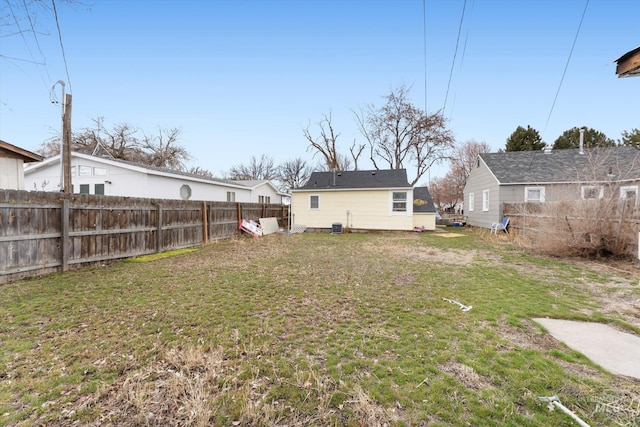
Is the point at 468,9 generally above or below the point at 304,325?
above

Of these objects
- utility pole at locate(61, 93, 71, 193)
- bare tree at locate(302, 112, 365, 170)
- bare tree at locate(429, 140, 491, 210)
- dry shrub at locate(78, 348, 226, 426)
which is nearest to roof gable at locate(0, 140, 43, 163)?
utility pole at locate(61, 93, 71, 193)

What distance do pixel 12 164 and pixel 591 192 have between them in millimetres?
17405

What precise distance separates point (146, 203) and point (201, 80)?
31.7 ft

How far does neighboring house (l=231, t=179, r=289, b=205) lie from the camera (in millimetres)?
21369

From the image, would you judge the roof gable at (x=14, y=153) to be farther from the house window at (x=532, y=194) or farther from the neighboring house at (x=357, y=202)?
the house window at (x=532, y=194)

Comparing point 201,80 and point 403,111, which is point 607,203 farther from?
point 403,111

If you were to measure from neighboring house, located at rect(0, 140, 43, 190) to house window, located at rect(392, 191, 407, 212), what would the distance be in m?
15.1

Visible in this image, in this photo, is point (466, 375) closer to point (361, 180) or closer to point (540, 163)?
point (361, 180)

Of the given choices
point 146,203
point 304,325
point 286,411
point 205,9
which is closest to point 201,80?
point 205,9

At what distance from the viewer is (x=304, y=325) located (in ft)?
11.6

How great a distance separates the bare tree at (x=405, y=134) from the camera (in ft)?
82.5

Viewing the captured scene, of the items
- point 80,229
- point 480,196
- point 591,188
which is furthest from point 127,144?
point 591,188

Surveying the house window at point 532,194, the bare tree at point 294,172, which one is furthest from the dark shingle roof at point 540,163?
the bare tree at point 294,172

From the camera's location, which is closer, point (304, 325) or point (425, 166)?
point (304, 325)
